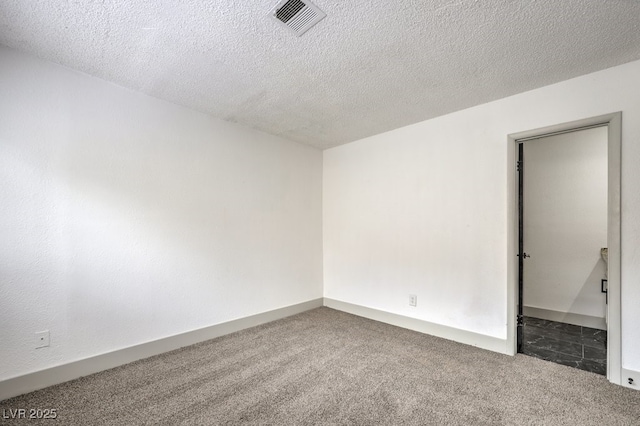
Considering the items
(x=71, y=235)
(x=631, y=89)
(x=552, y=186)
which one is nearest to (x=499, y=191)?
(x=631, y=89)

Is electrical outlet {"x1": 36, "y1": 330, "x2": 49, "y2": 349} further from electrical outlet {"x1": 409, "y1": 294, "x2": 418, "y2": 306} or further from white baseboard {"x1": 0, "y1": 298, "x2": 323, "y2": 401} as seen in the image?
electrical outlet {"x1": 409, "y1": 294, "x2": 418, "y2": 306}

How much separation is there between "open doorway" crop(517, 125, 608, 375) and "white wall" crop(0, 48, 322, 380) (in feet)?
10.8

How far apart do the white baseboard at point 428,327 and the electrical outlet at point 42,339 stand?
3.13 m

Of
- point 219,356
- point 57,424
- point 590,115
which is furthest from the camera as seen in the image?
point 219,356

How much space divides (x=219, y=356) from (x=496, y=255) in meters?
2.83

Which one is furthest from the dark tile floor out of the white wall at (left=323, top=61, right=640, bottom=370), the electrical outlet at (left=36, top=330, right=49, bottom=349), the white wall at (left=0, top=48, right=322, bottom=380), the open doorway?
the electrical outlet at (left=36, top=330, right=49, bottom=349)

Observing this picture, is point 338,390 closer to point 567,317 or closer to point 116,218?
point 116,218

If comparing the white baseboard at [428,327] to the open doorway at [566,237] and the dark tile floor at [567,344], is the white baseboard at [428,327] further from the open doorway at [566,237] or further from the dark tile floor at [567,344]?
the open doorway at [566,237]

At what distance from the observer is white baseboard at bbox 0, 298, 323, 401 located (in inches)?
78.7

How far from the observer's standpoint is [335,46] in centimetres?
196

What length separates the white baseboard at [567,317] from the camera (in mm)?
3392

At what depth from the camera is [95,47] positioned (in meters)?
1.98

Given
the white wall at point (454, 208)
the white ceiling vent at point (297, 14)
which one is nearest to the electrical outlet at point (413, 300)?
the white wall at point (454, 208)

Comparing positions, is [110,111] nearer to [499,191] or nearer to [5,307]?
[5,307]
